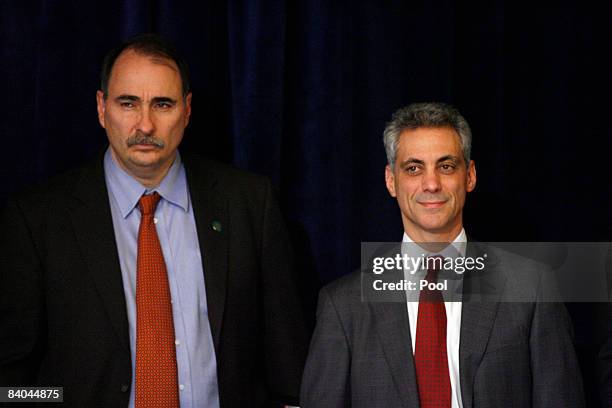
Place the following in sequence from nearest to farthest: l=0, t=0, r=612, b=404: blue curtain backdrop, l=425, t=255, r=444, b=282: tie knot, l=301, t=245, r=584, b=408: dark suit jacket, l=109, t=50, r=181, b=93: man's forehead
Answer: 1. l=301, t=245, r=584, b=408: dark suit jacket
2. l=425, t=255, r=444, b=282: tie knot
3. l=109, t=50, r=181, b=93: man's forehead
4. l=0, t=0, r=612, b=404: blue curtain backdrop

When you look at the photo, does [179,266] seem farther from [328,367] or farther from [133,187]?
[328,367]

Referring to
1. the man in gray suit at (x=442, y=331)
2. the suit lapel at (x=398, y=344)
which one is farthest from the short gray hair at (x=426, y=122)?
the suit lapel at (x=398, y=344)

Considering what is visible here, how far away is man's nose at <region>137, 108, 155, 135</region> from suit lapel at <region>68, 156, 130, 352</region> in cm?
17

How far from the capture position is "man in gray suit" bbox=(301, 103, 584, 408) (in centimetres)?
214

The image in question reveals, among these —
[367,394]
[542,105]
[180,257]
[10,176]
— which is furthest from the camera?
[542,105]

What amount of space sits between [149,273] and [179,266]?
3.4 inches

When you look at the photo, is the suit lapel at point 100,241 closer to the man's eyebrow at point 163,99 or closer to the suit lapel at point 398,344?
the man's eyebrow at point 163,99

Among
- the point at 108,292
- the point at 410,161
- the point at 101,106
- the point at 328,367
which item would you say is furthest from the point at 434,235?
the point at 101,106

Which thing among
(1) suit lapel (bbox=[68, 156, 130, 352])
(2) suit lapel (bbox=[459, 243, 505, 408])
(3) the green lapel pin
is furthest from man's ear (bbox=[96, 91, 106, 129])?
(2) suit lapel (bbox=[459, 243, 505, 408])

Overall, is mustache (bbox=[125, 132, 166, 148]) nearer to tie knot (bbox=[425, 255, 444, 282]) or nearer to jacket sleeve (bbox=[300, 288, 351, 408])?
jacket sleeve (bbox=[300, 288, 351, 408])

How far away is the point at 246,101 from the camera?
271 cm

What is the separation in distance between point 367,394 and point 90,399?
61 centimetres

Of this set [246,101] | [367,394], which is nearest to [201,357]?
[367,394]

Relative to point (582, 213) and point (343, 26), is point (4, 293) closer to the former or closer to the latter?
point (343, 26)
